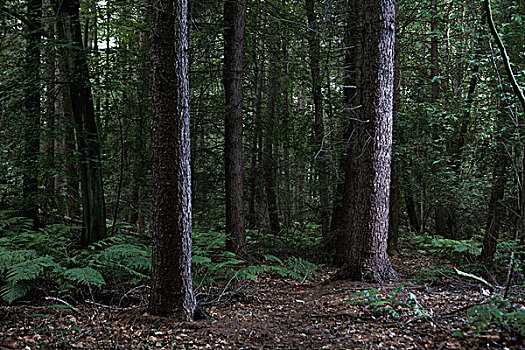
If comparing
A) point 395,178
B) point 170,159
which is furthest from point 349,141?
point 170,159

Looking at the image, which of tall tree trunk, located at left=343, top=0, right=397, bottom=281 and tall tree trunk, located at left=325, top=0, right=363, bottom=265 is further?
tall tree trunk, located at left=325, top=0, right=363, bottom=265

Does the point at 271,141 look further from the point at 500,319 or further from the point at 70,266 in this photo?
the point at 500,319

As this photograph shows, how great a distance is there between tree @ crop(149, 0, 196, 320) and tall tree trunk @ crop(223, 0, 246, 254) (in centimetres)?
401

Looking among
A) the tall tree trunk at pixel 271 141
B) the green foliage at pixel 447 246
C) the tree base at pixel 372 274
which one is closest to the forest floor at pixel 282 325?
the tree base at pixel 372 274

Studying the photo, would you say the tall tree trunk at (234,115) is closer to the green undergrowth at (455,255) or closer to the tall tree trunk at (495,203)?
the green undergrowth at (455,255)

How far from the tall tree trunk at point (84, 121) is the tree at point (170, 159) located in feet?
9.67

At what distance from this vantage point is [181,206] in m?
4.13

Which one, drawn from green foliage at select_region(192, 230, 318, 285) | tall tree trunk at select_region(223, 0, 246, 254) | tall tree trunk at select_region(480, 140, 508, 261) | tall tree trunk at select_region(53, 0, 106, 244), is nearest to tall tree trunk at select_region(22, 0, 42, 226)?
tall tree trunk at select_region(53, 0, 106, 244)

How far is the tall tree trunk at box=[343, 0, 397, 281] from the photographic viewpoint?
238 inches

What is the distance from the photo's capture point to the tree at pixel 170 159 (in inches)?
162

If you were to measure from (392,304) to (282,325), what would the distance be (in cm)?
132

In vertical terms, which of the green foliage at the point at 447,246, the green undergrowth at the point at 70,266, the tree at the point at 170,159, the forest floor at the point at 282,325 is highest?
the tree at the point at 170,159

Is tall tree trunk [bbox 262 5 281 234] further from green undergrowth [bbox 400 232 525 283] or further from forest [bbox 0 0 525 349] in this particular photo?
green undergrowth [bbox 400 232 525 283]

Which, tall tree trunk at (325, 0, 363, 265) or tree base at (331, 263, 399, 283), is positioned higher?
tall tree trunk at (325, 0, 363, 265)
